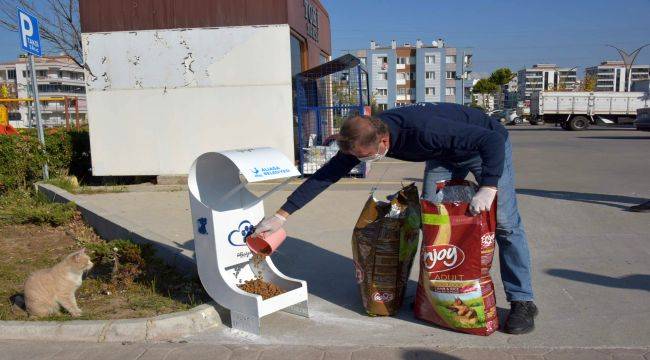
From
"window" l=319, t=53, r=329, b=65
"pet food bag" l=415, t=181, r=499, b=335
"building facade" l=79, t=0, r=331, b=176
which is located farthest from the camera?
"window" l=319, t=53, r=329, b=65

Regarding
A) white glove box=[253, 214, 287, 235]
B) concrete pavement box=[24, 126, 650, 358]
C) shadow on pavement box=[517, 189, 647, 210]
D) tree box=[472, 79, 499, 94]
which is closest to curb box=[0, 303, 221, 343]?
concrete pavement box=[24, 126, 650, 358]

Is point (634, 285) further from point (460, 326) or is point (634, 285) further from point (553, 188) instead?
point (553, 188)

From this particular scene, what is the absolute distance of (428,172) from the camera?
147 inches

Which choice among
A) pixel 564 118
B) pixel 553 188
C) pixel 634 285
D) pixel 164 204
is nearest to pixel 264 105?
pixel 164 204

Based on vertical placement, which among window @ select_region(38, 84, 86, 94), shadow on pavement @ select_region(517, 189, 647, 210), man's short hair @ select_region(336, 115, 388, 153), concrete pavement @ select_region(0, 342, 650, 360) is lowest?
concrete pavement @ select_region(0, 342, 650, 360)

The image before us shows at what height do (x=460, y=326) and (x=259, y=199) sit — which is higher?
(x=259, y=199)

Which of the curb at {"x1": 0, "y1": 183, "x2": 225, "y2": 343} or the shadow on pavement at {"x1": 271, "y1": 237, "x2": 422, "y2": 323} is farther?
the shadow on pavement at {"x1": 271, "y1": 237, "x2": 422, "y2": 323}

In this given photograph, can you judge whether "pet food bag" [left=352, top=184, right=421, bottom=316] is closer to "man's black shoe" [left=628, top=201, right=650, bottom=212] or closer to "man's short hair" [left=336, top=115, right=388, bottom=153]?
"man's short hair" [left=336, top=115, right=388, bottom=153]

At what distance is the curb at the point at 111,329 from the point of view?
362 cm

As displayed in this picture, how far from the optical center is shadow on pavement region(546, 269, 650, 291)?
423cm

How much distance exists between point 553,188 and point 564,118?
74.3 feet

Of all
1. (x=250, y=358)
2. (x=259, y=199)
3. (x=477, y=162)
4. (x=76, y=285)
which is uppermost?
(x=477, y=162)

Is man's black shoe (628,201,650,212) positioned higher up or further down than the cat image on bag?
further down

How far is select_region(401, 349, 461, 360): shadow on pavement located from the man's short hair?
127 centimetres
